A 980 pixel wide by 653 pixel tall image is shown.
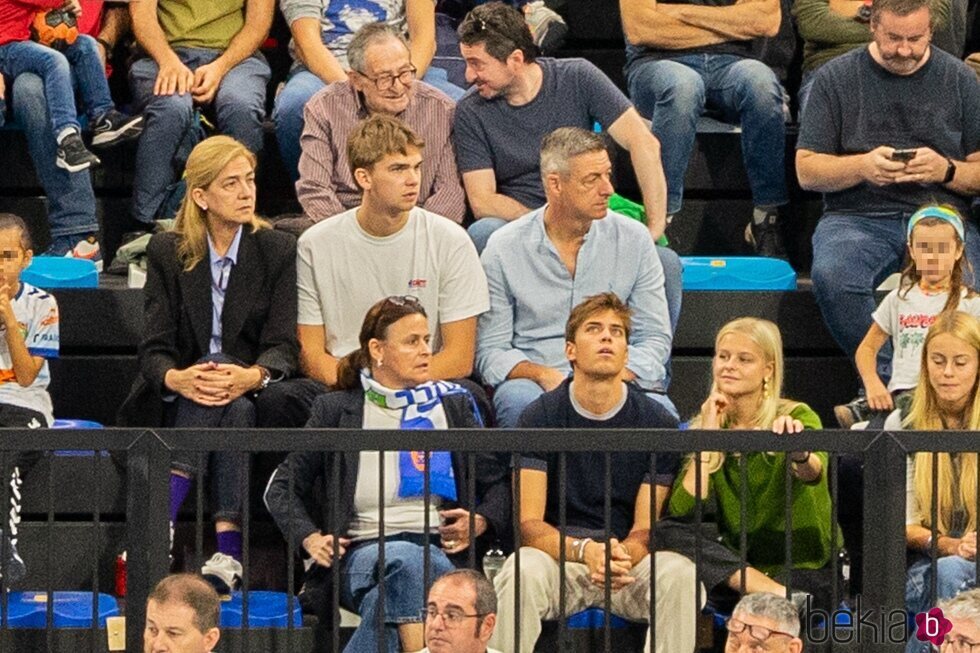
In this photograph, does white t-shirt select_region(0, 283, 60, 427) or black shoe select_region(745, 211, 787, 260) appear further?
black shoe select_region(745, 211, 787, 260)

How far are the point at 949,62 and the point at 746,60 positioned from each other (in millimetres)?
802

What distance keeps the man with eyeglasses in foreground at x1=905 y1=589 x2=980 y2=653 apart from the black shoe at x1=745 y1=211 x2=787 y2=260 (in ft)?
9.36

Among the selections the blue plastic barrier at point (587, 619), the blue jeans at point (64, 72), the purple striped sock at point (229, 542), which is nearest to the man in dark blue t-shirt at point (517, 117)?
the blue jeans at point (64, 72)

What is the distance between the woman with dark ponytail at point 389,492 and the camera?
6.20m

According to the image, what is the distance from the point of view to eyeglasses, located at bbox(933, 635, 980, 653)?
5.43m

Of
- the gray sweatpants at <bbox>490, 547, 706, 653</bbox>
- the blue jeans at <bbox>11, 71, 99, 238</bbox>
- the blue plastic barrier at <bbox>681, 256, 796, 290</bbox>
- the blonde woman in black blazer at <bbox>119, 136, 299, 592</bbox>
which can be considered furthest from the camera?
the blue jeans at <bbox>11, 71, 99, 238</bbox>

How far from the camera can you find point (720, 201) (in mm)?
8633

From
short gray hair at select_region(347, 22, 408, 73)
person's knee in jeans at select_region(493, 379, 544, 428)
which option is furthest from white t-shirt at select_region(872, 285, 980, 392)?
short gray hair at select_region(347, 22, 408, 73)

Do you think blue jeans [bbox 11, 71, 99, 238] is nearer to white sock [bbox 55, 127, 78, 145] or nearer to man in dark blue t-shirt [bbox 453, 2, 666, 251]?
white sock [bbox 55, 127, 78, 145]

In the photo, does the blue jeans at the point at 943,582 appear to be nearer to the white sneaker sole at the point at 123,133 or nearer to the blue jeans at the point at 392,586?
the blue jeans at the point at 392,586

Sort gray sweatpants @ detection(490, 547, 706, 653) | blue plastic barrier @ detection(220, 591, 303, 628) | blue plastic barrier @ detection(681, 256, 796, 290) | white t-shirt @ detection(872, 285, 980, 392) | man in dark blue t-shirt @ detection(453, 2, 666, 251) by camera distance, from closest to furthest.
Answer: gray sweatpants @ detection(490, 547, 706, 653), blue plastic barrier @ detection(220, 591, 303, 628), white t-shirt @ detection(872, 285, 980, 392), man in dark blue t-shirt @ detection(453, 2, 666, 251), blue plastic barrier @ detection(681, 256, 796, 290)

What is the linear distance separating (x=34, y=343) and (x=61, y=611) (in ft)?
3.61

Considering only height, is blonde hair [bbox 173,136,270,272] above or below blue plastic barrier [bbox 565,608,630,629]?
above

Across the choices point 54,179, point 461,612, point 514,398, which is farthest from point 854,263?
point 54,179
